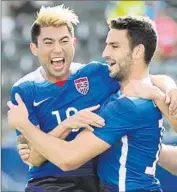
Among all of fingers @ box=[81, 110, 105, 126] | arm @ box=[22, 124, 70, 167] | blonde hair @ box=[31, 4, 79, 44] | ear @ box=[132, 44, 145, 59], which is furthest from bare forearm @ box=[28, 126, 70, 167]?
blonde hair @ box=[31, 4, 79, 44]

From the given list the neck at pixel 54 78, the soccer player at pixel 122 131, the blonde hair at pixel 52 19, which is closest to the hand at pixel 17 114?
the soccer player at pixel 122 131

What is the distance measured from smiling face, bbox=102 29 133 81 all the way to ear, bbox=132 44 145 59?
3cm

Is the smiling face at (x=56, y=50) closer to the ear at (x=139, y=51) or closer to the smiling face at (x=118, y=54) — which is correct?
the smiling face at (x=118, y=54)

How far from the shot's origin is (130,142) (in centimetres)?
337

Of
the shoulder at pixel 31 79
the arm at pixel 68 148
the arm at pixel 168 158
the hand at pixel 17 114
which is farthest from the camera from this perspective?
the arm at pixel 168 158

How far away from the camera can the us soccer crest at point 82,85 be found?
3.63 meters

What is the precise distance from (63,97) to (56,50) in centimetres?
26

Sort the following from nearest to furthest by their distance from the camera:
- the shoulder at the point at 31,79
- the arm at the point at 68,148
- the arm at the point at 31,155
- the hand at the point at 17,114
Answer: the arm at the point at 68,148 → the hand at the point at 17,114 → the arm at the point at 31,155 → the shoulder at the point at 31,79

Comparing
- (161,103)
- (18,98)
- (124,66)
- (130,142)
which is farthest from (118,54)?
(18,98)

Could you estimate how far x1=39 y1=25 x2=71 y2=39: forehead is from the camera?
12.2 feet

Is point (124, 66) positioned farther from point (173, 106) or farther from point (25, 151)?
point (25, 151)

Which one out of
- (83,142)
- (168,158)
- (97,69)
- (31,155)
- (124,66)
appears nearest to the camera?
(83,142)

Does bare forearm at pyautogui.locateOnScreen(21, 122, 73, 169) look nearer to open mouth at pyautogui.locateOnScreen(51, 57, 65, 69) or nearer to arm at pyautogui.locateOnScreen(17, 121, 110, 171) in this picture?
arm at pyautogui.locateOnScreen(17, 121, 110, 171)

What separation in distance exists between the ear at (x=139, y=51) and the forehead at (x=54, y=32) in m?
0.45
